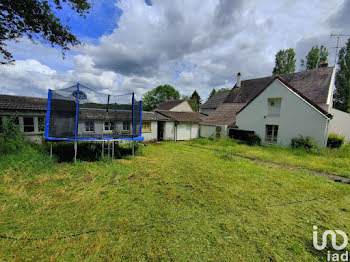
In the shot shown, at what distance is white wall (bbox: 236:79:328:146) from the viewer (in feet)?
32.3

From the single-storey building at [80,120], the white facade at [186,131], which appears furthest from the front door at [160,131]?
the white facade at [186,131]

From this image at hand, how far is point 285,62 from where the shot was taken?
28.1 meters

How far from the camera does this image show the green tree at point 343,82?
23000 millimetres

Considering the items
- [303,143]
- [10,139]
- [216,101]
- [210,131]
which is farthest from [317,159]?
[216,101]

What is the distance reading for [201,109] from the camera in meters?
29.4

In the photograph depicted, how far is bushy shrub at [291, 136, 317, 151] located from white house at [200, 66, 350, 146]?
31 cm

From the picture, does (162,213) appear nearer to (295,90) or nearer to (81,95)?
(81,95)

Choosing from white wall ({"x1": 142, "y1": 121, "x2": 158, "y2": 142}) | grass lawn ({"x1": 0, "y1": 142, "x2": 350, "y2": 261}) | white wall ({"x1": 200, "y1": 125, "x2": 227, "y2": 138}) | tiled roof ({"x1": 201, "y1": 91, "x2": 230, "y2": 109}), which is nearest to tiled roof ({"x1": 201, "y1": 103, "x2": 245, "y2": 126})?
white wall ({"x1": 200, "y1": 125, "x2": 227, "y2": 138})

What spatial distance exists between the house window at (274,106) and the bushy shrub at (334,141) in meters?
3.46

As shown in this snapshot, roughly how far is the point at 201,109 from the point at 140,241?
28.2 metres

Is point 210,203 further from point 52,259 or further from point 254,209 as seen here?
point 52,259

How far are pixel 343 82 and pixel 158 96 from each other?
45833 mm

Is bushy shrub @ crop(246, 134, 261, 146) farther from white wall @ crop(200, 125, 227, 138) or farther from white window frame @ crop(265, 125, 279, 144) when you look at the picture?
white wall @ crop(200, 125, 227, 138)

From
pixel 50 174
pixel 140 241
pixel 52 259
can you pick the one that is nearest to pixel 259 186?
pixel 140 241
